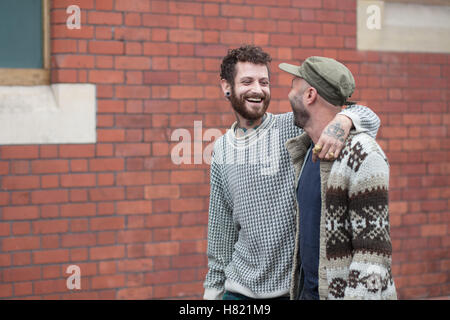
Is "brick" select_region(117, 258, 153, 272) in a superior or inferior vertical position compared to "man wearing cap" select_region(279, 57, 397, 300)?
inferior

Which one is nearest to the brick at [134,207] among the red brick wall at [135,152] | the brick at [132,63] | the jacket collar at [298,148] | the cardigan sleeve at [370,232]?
the red brick wall at [135,152]

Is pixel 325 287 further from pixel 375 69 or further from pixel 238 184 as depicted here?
pixel 375 69

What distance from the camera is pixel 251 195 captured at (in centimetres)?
296

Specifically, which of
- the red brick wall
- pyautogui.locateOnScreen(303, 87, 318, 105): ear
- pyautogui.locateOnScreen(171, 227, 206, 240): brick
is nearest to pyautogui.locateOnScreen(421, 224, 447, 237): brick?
the red brick wall

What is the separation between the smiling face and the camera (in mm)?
3125

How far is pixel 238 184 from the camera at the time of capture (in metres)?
3.03

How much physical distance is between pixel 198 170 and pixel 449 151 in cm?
269

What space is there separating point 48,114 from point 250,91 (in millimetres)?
2155

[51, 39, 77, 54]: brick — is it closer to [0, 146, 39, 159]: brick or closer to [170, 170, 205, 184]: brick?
[0, 146, 39, 159]: brick

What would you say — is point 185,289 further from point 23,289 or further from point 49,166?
point 49,166

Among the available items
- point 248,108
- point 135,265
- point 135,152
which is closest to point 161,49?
point 135,152

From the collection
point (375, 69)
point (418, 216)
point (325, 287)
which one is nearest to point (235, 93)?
point (325, 287)

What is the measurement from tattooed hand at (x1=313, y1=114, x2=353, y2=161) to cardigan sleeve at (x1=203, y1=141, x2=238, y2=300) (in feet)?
2.97

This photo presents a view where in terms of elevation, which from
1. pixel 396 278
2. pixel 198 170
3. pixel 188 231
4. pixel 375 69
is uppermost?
pixel 375 69
